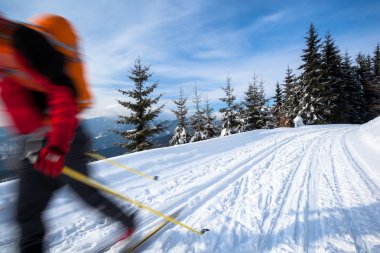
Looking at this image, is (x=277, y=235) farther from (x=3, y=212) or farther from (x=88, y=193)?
(x=3, y=212)

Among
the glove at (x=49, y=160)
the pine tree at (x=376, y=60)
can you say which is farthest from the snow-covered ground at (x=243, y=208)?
the pine tree at (x=376, y=60)

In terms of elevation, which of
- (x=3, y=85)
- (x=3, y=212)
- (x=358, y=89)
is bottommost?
(x=3, y=212)

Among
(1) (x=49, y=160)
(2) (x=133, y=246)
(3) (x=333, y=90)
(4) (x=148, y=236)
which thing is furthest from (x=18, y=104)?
(3) (x=333, y=90)

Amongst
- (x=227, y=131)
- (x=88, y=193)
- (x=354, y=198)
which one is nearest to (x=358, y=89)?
(x=227, y=131)

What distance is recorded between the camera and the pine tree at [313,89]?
90.1ft

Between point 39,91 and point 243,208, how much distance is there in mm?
2736

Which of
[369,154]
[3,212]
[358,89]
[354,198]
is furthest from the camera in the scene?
[358,89]

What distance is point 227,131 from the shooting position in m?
24.8

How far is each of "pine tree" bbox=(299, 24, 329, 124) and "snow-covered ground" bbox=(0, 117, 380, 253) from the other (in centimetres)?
2510

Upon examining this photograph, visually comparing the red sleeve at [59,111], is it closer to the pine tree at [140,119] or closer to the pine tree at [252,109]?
the pine tree at [140,119]

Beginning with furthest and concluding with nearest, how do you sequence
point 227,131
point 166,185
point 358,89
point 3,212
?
point 358,89, point 227,131, point 166,185, point 3,212

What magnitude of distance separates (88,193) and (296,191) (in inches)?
125

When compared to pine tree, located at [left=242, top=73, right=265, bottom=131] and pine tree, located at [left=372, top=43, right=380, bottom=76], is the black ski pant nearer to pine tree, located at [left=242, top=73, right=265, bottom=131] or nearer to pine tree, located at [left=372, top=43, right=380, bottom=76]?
pine tree, located at [left=242, top=73, right=265, bottom=131]

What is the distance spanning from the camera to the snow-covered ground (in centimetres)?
217
